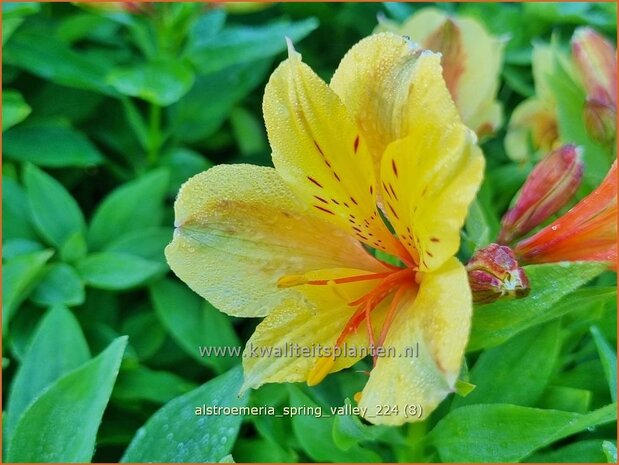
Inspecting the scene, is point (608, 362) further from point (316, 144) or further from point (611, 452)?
point (316, 144)

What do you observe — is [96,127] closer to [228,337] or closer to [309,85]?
[228,337]

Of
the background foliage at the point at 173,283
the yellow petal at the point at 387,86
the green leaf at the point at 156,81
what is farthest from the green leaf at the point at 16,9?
the yellow petal at the point at 387,86

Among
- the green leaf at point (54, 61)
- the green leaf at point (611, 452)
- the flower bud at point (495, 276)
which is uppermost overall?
the flower bud at point (495, 276)

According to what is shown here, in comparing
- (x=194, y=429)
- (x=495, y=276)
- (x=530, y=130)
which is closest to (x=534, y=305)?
(x=495, y=276)

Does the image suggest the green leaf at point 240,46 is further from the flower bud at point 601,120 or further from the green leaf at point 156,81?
the flower bud at point 601,120

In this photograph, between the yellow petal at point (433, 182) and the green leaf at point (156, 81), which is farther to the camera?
the green leaf at point (156, 81)

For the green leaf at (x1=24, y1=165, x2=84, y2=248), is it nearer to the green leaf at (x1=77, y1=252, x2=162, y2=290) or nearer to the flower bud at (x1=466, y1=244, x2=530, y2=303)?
the green leaf at (x1=77, y1=252, x2=162, y2=290)

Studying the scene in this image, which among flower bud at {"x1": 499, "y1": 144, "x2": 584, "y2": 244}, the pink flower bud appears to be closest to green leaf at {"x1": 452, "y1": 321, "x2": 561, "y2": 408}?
flower bud at {"x1": 499, "y1": 144, "x2": 584, "y2": 244}
